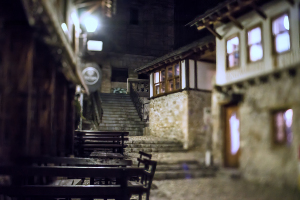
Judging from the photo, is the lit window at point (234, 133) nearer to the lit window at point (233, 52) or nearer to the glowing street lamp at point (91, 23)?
the lit window at point (233, 52)

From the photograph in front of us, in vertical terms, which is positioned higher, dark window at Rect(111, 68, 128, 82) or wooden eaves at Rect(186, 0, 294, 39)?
dark window at Rect(111, 68, 128, 82)

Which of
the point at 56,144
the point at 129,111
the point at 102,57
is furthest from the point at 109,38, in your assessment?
the point at 56,144

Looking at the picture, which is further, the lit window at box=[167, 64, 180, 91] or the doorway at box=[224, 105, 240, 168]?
the lit window at box=[167, 64, 180, 91]

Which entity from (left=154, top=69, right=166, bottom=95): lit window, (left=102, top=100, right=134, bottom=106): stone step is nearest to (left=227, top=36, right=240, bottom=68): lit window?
(left=154, top=69, right=166, bottom=95): lit window

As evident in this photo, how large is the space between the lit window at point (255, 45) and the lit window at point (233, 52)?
11 centimetres

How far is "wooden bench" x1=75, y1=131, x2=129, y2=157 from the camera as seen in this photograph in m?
5.84

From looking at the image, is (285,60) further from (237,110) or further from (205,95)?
(205,95)

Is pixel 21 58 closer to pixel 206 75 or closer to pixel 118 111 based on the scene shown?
pixel 206 75

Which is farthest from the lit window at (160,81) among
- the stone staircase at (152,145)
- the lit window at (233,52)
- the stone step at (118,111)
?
the lit window at (233,52)

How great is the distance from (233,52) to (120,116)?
8.14m

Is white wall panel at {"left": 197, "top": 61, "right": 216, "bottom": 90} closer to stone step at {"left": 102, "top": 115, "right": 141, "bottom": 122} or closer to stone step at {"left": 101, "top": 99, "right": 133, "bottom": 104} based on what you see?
stone step at {"left": 102, "top": 115, "right": 141, "bottom": 122}

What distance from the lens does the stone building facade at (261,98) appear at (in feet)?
3.78

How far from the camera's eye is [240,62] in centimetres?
160

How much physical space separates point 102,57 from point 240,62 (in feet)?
43.8
